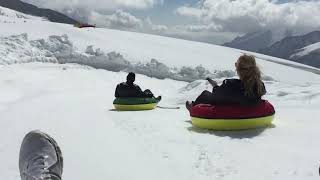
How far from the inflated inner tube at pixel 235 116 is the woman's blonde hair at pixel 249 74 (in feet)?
0.85

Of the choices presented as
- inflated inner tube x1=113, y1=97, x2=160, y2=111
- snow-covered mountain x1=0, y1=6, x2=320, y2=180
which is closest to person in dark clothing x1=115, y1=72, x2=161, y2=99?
inflated inner tube x1=113, y1=97, x2=160, y2=111

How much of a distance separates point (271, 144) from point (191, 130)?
5.44 feet

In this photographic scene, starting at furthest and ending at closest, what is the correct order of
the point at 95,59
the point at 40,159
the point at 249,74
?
1. the point at 95,59
2. the point at 249,74
3. the point at 40,159

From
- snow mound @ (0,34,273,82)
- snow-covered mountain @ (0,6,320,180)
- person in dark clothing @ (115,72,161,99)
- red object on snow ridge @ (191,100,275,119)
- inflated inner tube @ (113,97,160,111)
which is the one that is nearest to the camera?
snow-covered mountain @ (0,6,320,180)

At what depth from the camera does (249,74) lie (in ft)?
23.5

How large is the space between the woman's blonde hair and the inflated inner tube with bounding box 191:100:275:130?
0.85ft

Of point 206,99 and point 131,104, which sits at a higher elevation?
point 206,99

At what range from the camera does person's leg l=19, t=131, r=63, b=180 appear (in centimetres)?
365

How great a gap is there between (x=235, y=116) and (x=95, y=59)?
16.8 m

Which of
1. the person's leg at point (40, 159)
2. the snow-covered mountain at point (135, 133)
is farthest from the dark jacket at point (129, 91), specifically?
the person's leg at point (40, 159)

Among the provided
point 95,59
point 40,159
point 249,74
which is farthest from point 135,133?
point 95,59

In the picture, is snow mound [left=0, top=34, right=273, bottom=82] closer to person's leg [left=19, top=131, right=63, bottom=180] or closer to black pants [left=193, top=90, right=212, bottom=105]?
black pants [left=193, top=90, right=212, bottom=105]

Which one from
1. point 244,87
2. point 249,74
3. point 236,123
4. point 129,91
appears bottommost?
point 129,91

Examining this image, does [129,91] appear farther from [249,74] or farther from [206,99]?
[249,74]
